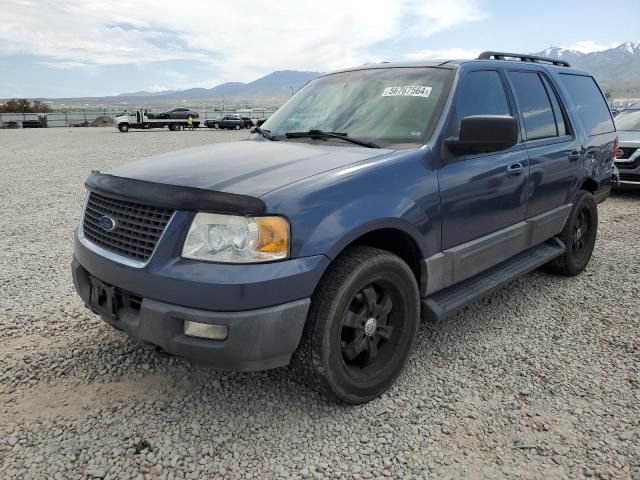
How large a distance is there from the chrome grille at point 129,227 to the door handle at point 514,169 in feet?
7.74

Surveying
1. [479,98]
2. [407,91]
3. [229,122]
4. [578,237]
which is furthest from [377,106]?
[229,122]

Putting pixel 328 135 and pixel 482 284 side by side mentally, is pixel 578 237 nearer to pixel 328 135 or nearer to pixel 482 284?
pixel 482 284

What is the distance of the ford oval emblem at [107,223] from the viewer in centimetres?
259

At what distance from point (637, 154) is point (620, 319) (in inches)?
244

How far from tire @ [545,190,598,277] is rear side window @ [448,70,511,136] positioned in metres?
1.53

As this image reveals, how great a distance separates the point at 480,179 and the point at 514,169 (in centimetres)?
49

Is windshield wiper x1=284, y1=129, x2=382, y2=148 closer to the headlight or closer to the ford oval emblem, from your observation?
the headlight

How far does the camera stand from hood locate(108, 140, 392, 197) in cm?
243

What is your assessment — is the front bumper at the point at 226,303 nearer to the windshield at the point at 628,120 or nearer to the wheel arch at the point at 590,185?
the wheel arch at the point at 590,185

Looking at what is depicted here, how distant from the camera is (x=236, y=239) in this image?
7.43 feet

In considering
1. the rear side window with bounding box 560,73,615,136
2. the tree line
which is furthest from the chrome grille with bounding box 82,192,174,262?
the tree line

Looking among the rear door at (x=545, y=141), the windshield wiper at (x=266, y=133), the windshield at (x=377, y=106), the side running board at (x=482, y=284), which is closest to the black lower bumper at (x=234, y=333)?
the side running board at (x=482, y=284)

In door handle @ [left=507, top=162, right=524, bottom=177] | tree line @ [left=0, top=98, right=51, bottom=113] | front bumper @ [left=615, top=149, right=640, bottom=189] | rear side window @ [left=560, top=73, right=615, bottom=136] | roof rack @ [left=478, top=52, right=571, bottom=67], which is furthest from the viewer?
tree line @ [left=0, top=98, right=51, bottom=113]

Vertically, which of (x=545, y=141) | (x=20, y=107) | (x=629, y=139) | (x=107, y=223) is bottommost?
(x=107, y=223)
